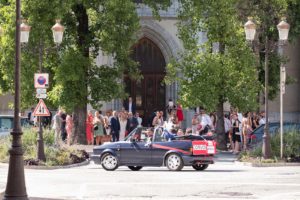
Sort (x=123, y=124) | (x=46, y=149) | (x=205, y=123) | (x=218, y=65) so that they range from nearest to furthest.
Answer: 1. (x=46, y=149)
2. (x=218, y=65)
3. (x=205, y=123)
4. (x=123, y=124)

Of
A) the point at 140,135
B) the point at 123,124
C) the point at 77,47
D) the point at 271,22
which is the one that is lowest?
the point at 140,135

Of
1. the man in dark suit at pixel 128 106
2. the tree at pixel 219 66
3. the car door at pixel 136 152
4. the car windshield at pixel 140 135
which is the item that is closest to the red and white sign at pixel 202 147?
the car door at pixel 136 152

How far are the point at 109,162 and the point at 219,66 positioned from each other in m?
10.6

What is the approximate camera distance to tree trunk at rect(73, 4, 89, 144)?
3650 cm

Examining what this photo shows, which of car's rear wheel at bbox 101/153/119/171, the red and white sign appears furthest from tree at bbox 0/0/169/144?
the red and white sign

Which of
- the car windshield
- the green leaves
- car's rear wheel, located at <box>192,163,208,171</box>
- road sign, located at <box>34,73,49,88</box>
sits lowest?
car's rear wheel, located at <box>192,163,208,171</box>

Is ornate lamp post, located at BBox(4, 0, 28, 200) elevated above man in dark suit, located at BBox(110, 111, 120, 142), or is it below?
below

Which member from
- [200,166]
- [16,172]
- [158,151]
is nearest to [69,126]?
[200,166]

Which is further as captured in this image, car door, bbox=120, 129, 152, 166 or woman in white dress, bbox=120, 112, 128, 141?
woman in white dress, bbox=120, 112, 128, 141

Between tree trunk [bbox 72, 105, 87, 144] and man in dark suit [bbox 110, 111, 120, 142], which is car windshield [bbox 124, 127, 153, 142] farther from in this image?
tree trunk [bbox 72, 105, 87, 144]

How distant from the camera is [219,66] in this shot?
116ft

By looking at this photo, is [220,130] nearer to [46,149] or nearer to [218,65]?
[218,65]

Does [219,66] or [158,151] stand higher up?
[219,66]

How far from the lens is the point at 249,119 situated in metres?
34.9
